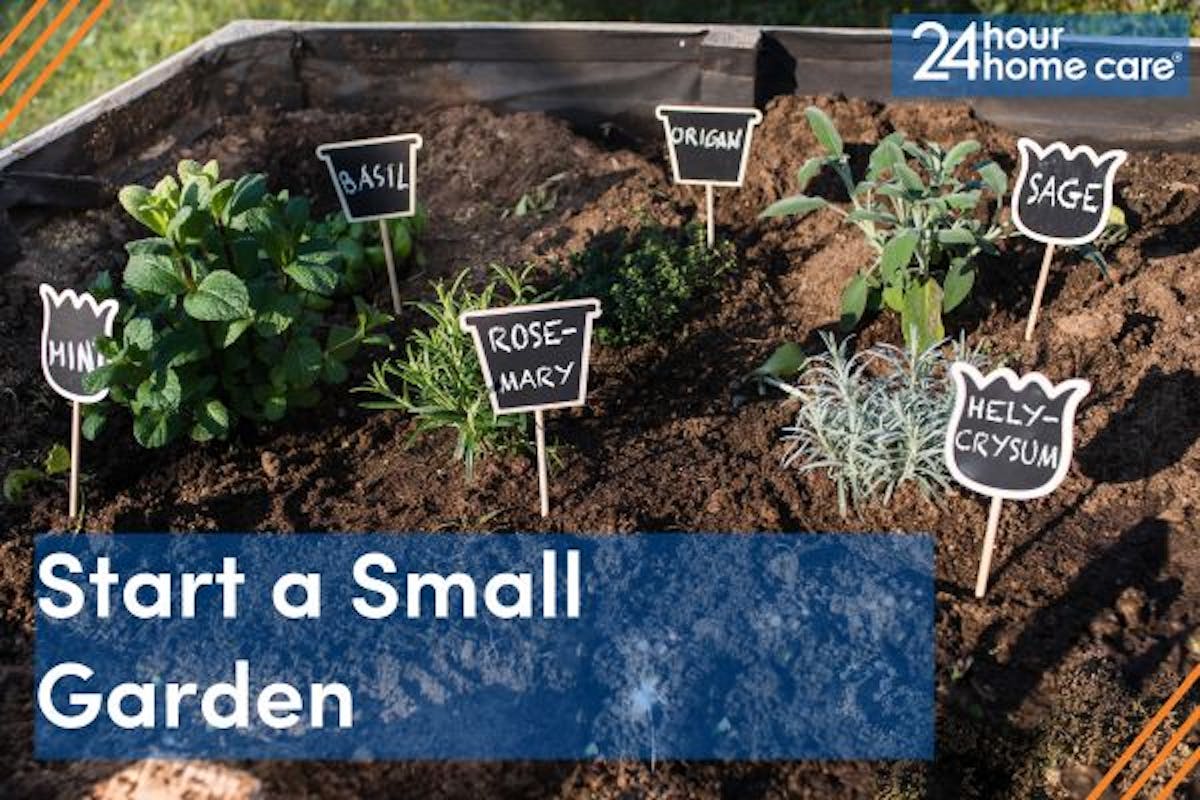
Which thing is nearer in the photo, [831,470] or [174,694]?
[174,694]

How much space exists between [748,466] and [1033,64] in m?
1.81

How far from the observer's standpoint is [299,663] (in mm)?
3160

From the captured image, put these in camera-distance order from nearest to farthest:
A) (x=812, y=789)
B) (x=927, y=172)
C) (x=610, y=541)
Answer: (x=812, y=789) → (x=610, y=541) → (x=927, y=172)

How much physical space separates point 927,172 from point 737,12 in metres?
1.87

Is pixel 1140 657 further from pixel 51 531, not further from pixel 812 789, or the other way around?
pixel 51 531

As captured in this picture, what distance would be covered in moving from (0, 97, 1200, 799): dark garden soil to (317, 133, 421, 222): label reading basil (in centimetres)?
33

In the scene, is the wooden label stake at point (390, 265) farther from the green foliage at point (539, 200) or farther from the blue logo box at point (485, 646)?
the blue logo box at point (485, 646)

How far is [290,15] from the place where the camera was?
6.14 meters

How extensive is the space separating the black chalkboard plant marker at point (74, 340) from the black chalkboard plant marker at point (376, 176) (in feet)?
2.75

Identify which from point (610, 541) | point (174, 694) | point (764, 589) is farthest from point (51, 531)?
point (764, 589)

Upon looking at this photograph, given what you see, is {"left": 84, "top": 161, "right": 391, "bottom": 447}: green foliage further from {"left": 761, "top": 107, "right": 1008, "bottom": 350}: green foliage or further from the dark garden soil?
{"left": 761, "top": 107, "right": 1008, "bottom": 350}: green foliage

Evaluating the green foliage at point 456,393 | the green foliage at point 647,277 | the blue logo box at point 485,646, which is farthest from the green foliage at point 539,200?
the blue logo box at point 485,646

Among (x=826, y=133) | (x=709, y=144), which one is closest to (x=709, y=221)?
(x=709, y=144)

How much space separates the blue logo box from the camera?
3.01m
